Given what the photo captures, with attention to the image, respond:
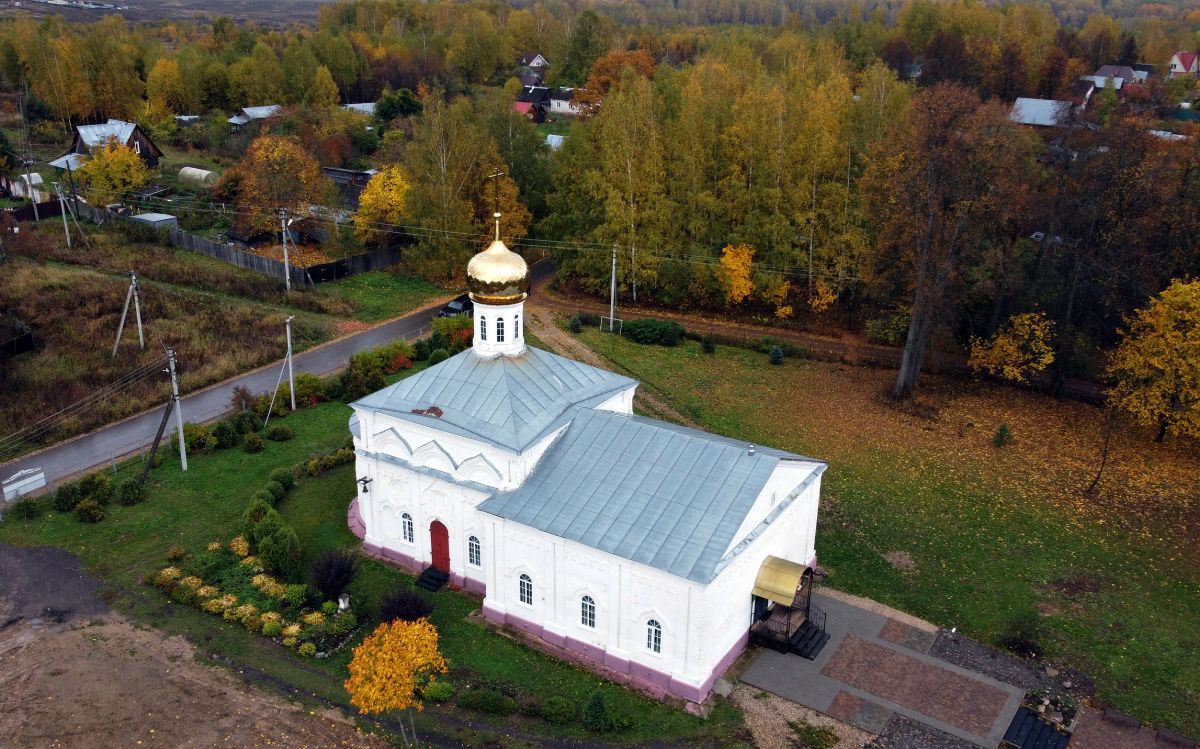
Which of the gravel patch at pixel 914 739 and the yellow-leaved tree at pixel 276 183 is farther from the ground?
the yellow-leaved tree at pixel 276 183

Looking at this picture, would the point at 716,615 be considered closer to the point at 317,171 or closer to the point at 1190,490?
the point at 1190,490

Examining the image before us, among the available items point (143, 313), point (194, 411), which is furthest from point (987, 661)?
point (143, 313)

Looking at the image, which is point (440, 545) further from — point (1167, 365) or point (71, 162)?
point (71, 162)

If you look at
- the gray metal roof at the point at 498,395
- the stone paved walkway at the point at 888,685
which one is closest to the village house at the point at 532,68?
the gray metal roof at the point at 498,395

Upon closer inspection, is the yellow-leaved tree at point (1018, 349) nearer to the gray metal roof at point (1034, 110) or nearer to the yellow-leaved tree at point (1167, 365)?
the yellow-leaved tree at point (1167, 365)

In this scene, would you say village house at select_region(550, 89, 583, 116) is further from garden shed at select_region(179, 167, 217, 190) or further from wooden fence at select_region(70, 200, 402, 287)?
wooden fence at select_region(70, 200, 402, 287)

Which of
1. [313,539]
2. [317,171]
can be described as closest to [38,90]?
[317,171]

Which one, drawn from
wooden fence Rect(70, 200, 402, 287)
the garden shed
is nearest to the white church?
wooden fence Rect(70, 200, 402, 287)
